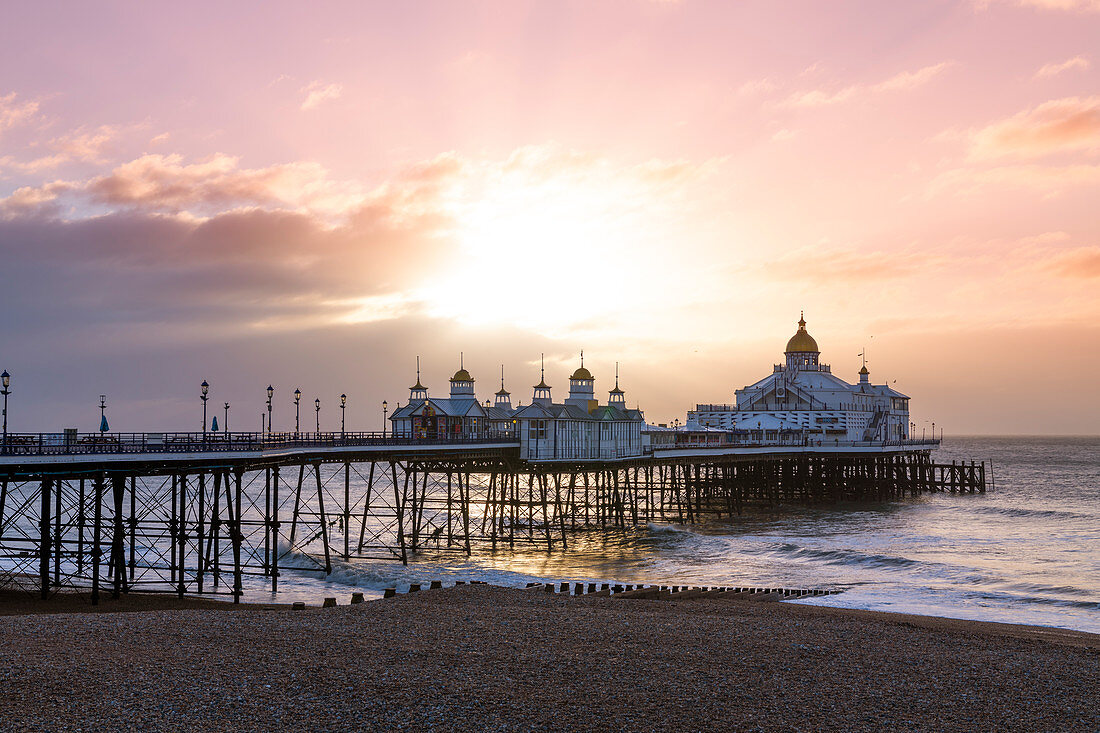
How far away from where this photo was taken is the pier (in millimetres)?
28297

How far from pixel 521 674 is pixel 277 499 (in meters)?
19.4

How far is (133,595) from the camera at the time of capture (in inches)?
1118

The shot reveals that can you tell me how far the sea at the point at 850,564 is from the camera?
32.7m

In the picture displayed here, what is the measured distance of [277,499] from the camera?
32.8 meters

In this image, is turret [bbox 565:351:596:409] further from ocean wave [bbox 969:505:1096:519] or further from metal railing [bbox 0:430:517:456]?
ocean wave [bbox 969:505:1096:519]

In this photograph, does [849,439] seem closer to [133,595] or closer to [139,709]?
[133,595]

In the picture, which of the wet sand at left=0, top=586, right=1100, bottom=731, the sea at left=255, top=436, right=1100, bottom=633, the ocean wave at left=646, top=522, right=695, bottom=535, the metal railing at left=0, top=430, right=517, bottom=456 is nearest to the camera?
the wet sand at left=0, top=586, right=1100, bottom=731

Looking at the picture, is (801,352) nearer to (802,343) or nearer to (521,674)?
(802,343)

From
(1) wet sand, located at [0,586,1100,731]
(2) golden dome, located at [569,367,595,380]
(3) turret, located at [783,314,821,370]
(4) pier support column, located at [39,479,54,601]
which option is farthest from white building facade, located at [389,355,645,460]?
(3) turret, located at [783,314,821,370]

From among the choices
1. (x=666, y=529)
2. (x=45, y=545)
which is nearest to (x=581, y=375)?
(x=666, y=529)

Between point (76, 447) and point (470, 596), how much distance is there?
12389 millimetres

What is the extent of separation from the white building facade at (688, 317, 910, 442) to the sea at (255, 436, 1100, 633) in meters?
25.0

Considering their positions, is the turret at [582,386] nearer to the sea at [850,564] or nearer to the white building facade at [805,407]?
the sea at [850,564]

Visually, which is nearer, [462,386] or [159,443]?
[159,443]
